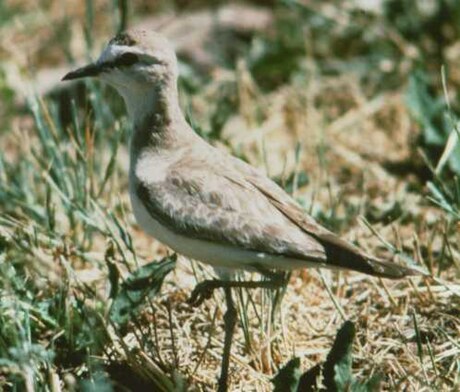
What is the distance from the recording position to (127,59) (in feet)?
12.2

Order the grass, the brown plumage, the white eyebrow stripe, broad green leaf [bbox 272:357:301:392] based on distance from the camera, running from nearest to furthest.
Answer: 1. broad green leaf [bbox 272:357:301:392]
2. the brown plumage
3. the grass
4. the white eyebrow stripe

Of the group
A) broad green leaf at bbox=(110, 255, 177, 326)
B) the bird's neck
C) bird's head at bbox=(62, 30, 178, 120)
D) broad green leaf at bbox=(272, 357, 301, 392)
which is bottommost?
broad green leaf at bbox=(272, 357, 301, 392)

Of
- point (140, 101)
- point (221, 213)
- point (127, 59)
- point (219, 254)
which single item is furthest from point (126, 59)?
point (219, 254)

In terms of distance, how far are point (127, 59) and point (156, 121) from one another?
248mm

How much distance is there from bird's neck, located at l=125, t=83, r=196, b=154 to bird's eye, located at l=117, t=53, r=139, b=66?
0.11 m

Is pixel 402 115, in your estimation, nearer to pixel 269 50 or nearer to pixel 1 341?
pixel 269 50

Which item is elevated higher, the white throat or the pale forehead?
the pale forehead

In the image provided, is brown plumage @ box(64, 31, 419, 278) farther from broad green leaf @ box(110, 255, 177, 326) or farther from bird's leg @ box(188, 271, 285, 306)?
broad green leaf @ box(110, 255, 177, 326)

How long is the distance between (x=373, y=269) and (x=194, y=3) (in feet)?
13.9

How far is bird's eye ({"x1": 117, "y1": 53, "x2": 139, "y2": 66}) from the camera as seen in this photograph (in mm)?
3701

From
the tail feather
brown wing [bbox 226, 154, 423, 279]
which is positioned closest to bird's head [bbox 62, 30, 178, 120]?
brown wing [bbox 226, 154, 423, 279]

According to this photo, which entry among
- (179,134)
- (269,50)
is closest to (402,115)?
(269,50)

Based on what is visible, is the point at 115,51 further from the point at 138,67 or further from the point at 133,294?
the point at 133,294

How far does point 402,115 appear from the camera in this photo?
570 cm
